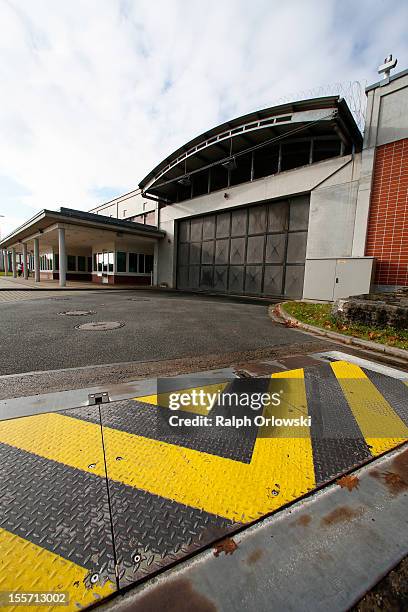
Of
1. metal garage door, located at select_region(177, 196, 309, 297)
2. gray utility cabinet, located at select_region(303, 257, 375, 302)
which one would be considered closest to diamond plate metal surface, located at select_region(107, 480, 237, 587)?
gray utility cabinet, located at select_region(303, 257, 375, 302)

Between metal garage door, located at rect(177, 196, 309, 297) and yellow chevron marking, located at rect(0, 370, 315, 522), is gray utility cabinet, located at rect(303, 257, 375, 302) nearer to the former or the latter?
metal garage door, located at rect(177, 196, 309, 297)

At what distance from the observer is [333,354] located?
461 cm

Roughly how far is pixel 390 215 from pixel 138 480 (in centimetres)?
1240

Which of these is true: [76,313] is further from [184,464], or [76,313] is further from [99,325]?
[184,464]

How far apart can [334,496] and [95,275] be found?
26760 millimetres

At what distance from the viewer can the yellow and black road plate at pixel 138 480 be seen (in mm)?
1249

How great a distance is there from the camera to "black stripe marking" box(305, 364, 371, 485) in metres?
1.94

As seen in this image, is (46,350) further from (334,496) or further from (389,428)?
(389,428)

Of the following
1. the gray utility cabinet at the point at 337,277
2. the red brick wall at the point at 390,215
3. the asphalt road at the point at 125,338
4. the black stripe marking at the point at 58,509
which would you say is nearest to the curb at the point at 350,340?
the asphalt road at the point at 125,338

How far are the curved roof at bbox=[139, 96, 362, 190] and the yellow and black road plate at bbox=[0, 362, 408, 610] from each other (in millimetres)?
13502

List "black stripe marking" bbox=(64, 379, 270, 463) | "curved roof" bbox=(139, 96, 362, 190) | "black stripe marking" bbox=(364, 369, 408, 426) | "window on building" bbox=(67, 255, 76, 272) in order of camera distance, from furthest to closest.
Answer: "window on building" bbox=(67, 255, 76, 272)
"curved roof" bbox=(139, 96, 362, 190)
"black stripe marking" bbox=(364, 369, 408, 426)
"black stripe marking" bbox=(64, 379, 270, 463)

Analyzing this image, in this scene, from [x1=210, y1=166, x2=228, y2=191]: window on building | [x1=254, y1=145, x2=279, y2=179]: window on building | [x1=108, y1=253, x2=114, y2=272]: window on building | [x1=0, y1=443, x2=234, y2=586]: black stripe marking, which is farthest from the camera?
[x1=108, y1=253, x2=114, y2=272]: window on building

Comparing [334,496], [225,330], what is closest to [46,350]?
[225,330]

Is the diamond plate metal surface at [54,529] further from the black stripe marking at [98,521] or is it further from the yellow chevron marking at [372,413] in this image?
the yellow chevron marking at [372,413]
